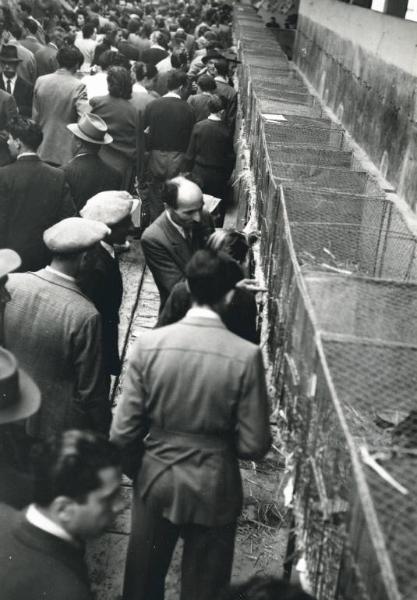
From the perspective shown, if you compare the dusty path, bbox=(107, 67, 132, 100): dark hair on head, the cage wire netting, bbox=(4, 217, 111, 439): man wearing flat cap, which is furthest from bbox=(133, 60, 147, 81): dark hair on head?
bbox=(4, 217, 111, 439): man wearing flat cap

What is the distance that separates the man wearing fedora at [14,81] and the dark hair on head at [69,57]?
5.38 ft

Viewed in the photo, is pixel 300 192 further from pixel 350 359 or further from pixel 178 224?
pixel 350 359

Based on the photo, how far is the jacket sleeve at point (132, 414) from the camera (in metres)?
3.32

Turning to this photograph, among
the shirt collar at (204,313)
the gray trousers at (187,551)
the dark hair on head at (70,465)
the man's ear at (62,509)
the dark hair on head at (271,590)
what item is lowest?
the gray trousers at (187,551)

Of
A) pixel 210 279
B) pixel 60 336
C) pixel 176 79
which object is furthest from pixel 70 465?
pixel 176 79


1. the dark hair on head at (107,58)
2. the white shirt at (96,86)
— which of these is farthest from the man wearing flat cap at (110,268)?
the dark hair on head at (107,58)

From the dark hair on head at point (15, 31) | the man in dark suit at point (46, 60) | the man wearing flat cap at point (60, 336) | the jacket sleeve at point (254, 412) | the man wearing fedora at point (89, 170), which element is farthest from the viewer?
the dark hair on head at point (15, 31)

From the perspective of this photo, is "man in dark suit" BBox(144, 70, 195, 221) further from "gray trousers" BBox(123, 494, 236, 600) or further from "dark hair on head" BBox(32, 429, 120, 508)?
"dark hair on head" BBox(32, 429, 120, 508)

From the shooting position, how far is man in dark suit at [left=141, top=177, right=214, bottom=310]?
5227 mm

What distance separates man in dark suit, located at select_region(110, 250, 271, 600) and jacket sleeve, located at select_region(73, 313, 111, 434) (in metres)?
0.73

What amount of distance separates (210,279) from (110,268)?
5.41ft

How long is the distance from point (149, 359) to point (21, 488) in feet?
3.02

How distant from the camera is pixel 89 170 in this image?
636cm

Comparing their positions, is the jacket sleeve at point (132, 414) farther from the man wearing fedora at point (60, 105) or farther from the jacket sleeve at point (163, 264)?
the man wearing fedora at point (60, 105)
